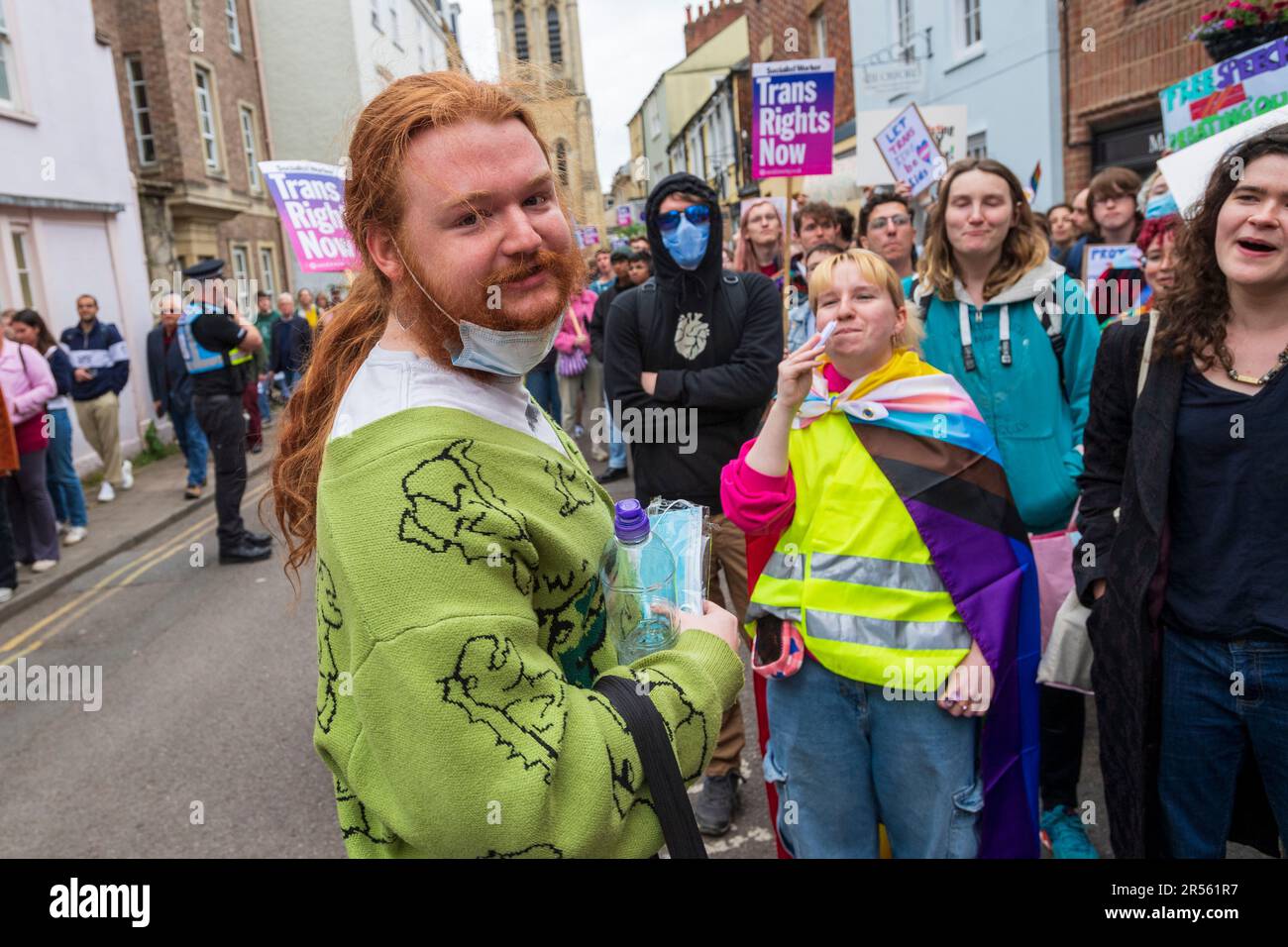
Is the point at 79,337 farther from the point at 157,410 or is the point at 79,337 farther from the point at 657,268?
the point at 657,268

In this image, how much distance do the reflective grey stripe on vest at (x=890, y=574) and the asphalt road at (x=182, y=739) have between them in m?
1.35

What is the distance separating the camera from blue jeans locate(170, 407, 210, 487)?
10492 mm

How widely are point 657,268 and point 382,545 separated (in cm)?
296

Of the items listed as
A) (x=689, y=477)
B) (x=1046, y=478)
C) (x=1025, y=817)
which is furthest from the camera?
(x=689, y=477)

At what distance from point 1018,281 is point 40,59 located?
13.5 metres

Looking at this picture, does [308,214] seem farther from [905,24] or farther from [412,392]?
[905,24]

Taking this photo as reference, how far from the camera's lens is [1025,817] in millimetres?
2520

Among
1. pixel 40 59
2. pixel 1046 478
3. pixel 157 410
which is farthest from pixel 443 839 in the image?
pixel 40 59

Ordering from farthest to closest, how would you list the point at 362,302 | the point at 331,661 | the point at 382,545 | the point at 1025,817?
the point at 1025,817 < the point at 362,302 < the point at 331,661 < the point at 382,545

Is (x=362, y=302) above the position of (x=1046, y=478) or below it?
above

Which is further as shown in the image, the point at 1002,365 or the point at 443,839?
the point at 1002,365

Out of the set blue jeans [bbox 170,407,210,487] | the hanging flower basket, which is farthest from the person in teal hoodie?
blue jeans [bbox 170,407,210,487]

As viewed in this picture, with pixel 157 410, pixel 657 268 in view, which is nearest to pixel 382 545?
pixel 657 268
